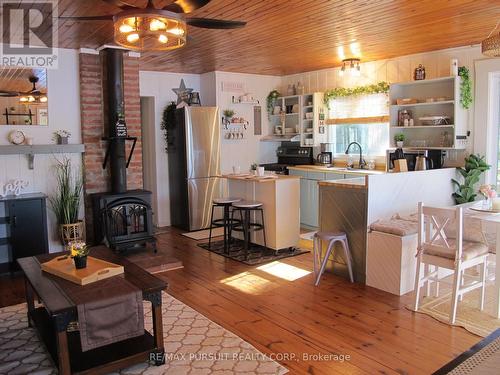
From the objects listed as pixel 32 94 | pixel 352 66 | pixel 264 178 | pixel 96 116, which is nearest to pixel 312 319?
pixel 264 178

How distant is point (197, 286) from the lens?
431cm

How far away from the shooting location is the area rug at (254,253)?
511 centimetres

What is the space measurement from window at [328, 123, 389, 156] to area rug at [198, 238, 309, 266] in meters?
2.20

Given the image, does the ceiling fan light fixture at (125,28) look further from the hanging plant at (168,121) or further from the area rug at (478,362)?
the hanging plant at (168,121)

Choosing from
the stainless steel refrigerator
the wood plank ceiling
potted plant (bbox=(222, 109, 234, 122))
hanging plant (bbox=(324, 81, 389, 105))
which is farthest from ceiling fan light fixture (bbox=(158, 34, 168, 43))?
potted plant (bbox=(222, 109, 234, 122))

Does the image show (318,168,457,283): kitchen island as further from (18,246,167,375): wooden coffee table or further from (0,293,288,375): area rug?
(18,246,167,375): wooden coffee table

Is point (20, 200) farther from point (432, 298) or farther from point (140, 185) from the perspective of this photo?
point (432, 298)

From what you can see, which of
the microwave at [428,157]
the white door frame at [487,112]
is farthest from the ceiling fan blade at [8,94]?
the white door frame at [487,112]

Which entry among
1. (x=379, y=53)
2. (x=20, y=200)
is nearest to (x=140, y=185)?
(x=20, y=200)

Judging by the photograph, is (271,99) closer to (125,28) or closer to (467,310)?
(467,310)

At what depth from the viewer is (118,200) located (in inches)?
201

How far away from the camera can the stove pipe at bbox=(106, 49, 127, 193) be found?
5180 mm

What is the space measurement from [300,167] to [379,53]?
2.08 metres

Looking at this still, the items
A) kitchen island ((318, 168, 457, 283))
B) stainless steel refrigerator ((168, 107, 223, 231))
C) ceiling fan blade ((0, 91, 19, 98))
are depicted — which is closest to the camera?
kitchen island ((318, 168, 457, 283))
